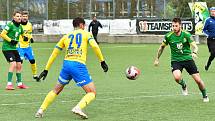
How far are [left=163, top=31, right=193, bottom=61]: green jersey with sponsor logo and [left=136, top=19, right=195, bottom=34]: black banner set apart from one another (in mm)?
27443

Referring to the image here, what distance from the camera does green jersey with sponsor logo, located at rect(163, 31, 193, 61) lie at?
39.8 ft

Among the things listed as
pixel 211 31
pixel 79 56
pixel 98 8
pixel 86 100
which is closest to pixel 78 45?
pixel 79 56

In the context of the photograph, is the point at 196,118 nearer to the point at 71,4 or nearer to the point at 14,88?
the point at 14,88

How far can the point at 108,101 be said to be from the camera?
475 inches

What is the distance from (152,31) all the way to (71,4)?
33.3 feet

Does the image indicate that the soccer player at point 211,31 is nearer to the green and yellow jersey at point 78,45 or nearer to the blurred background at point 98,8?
the green and yellow jersey at point 78,45

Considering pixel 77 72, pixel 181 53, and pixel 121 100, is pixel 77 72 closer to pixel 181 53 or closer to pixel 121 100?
pixel 121 100

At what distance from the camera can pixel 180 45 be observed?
1214 cm

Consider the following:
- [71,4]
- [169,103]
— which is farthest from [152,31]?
[169,103]

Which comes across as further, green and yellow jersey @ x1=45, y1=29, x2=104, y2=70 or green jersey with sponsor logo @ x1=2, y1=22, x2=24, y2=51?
green jersey with sponsor logo @ x1=2, y1=22, x2=24, y2=51

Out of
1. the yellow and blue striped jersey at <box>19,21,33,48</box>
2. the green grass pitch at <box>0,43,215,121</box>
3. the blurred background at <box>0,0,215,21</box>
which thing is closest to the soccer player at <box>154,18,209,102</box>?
the green grass pitch at <box>0,43,215,121</box>

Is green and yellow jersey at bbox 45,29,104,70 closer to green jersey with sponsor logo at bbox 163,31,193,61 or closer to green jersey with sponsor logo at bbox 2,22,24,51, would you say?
green jersey with sponsor logo at bbox 163,31,193,61

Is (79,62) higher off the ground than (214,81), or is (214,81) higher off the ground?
(79,62)

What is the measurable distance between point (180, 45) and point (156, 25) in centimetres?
2873
